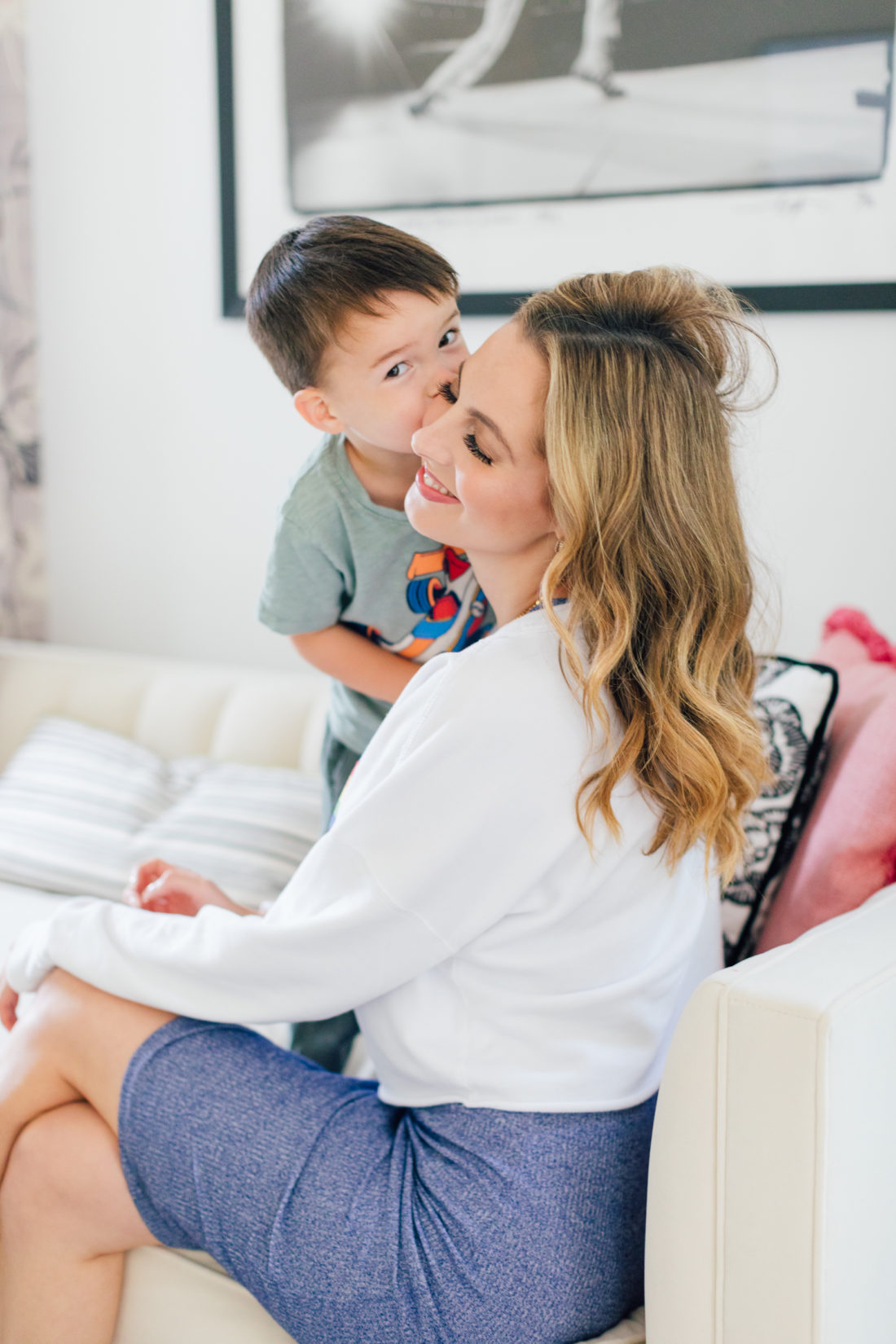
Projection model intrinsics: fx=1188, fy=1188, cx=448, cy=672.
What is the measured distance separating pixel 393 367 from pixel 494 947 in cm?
60

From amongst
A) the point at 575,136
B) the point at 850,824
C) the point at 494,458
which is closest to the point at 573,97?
the point at 575,136

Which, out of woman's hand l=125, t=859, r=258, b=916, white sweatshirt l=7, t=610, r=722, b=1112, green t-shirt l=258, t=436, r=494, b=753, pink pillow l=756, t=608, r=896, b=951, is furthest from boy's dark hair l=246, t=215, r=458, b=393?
pink pillow l=756, t=608, r=896, b=951

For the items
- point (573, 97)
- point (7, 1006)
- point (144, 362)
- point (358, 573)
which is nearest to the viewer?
point (7, 1006)

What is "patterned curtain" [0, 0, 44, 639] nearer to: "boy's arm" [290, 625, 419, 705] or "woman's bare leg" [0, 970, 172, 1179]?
"boy's arm" [290, 625, 419, 705]

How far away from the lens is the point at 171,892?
1242 millimetres

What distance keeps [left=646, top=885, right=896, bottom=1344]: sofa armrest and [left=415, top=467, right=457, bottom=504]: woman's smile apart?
1.57ft

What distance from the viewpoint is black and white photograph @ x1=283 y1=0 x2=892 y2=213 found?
5.67ft

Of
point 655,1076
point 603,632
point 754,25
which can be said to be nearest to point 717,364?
point 603,632

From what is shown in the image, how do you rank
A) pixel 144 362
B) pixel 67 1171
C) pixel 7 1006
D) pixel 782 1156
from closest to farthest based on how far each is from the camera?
1. pixel 782 1156
2. pixel 67 1171
3. pixel 7 1006
4. pixel 144 362

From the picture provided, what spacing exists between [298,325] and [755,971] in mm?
785

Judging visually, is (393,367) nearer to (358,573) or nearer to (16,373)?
(358,573)

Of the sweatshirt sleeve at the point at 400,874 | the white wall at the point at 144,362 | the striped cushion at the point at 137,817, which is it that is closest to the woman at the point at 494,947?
the sweatshirt sleeve at the point at 400,874

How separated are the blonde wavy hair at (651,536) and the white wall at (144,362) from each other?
3.77 ft

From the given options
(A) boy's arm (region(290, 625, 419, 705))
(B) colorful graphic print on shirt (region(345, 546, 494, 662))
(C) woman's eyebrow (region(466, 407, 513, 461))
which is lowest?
(A) boy's arm (region(290, 625, 419, 705))
